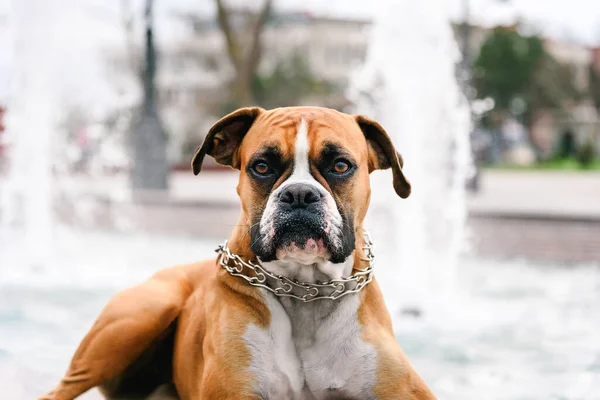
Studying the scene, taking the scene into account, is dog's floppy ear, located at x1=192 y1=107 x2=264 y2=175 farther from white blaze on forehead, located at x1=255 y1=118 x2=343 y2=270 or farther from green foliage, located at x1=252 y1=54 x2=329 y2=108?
green foliage, located at x1=252 y1=54 x2=329 y2=108

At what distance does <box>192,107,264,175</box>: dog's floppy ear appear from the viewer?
2.83 meters

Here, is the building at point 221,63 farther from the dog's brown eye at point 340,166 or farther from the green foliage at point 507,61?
the dog's brown eye at point 340,166

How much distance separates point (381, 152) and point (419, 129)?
180 inches

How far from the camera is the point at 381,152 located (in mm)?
2969

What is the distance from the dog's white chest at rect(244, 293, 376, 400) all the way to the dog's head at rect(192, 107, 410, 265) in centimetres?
21

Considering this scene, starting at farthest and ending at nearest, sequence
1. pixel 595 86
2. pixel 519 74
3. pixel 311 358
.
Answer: pixel 595 86 < pixel 519 74 < pixel 311 358

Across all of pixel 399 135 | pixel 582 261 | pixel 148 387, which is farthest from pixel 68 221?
pixel 148 387

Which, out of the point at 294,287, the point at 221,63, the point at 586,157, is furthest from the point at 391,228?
the point at 221,63

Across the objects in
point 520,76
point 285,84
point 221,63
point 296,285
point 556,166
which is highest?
point 221,63

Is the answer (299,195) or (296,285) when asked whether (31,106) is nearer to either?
(296,285)

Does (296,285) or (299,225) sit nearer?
(299,225)

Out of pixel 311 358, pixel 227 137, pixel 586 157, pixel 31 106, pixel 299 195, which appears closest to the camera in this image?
pixel 299 195

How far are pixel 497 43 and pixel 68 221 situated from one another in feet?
110

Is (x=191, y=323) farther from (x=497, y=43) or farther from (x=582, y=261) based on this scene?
(x=497, y=43)
